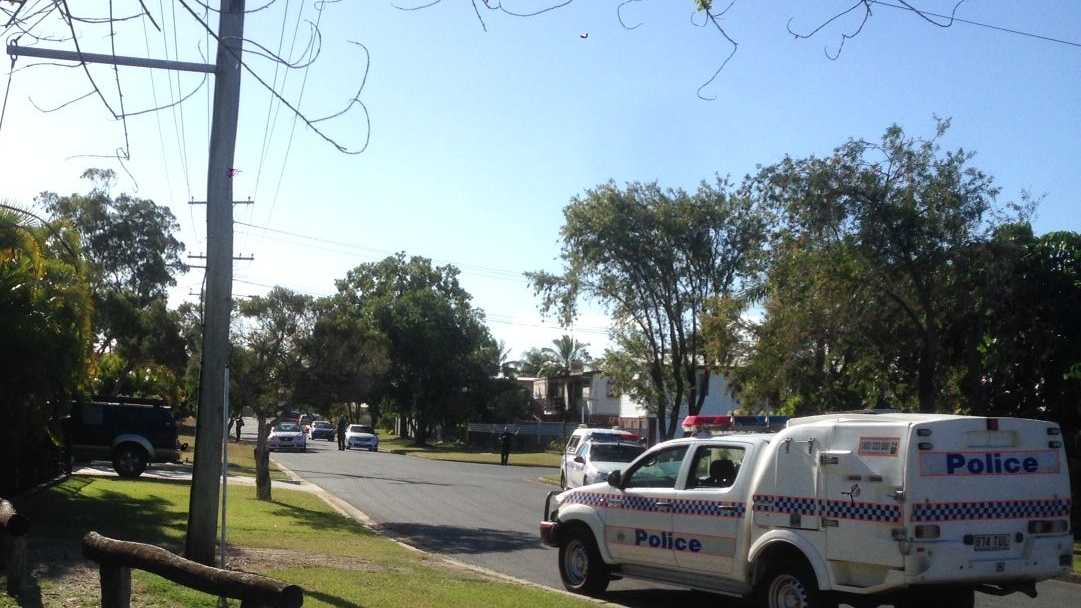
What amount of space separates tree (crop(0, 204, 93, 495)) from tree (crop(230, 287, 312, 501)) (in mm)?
5236

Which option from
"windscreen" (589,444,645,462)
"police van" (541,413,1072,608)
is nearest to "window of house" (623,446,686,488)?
"police van" (541,413,1072,608)

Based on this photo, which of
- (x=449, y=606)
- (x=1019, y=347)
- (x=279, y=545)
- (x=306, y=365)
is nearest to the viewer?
Answer: (x=449, y=606)

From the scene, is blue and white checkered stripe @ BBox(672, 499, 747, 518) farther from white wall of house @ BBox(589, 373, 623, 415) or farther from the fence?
white wall of house @ BBox(589, 373, 623, 415)

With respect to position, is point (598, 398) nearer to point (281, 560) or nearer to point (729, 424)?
point (729, 424)

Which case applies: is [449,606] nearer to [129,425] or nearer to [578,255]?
[129,425]

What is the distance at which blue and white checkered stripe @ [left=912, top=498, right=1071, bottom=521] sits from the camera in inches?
364

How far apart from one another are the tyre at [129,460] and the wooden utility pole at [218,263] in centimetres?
1687

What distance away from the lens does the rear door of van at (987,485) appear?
927cm

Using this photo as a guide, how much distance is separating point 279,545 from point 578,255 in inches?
988

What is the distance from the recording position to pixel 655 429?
170 feet

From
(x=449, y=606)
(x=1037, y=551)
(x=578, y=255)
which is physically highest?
(x=578, y=255)

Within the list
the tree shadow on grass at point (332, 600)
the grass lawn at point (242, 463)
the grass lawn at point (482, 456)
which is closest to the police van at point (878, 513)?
the tree shadow on grass at point (332, 600)

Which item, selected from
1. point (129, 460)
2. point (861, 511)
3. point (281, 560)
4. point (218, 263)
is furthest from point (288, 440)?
point (861, 511)

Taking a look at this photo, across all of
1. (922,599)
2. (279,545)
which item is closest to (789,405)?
(279,545)
